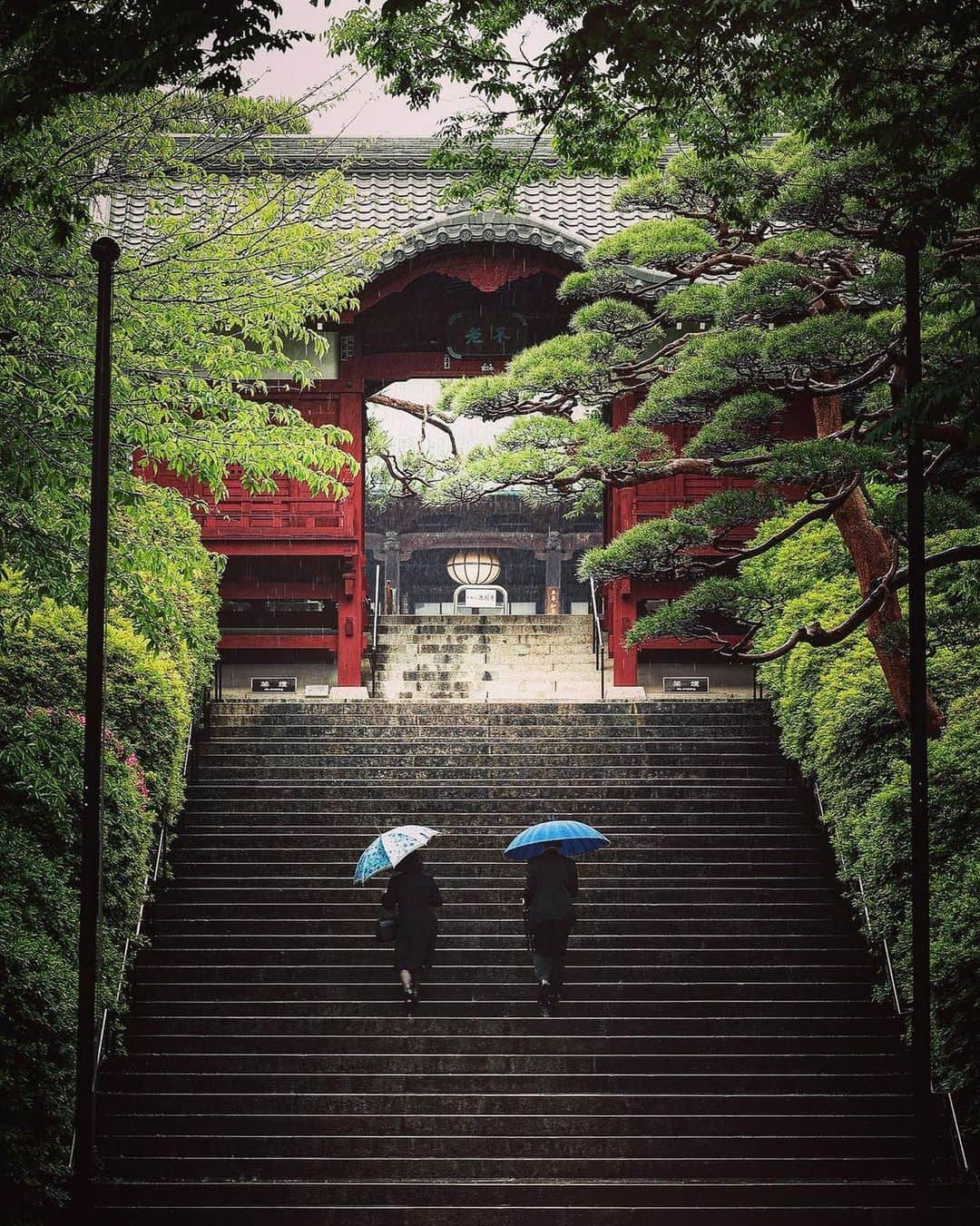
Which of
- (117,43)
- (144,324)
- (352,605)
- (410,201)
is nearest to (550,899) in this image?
(144,324)

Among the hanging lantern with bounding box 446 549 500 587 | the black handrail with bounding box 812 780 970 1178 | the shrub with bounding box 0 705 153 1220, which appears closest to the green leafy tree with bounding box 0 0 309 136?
the shrub with bounding box 0 705 153 1220

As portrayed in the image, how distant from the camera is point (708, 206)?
13148 millimetres

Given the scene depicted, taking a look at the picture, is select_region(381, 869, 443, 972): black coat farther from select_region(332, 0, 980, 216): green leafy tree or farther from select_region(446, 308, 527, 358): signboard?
select_region(446, 308, 527, 358): signboard

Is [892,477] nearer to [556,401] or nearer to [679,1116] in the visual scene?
[556,401]

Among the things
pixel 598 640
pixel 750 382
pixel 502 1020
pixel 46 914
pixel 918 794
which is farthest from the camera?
pixel 598 640

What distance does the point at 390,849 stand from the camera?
33.9 ft

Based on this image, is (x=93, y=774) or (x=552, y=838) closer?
(x=93, y=774)

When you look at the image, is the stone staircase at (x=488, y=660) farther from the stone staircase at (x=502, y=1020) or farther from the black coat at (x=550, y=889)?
the black coat at (x=550, y=889)

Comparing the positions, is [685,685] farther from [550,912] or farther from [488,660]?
[550,912]

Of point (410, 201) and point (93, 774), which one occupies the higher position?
point (410, 201)

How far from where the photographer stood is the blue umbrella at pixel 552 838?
416 inches

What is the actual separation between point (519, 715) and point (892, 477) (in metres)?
6.25

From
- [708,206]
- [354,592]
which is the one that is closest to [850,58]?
[708,206]

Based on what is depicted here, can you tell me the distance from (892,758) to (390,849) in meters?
4.63
